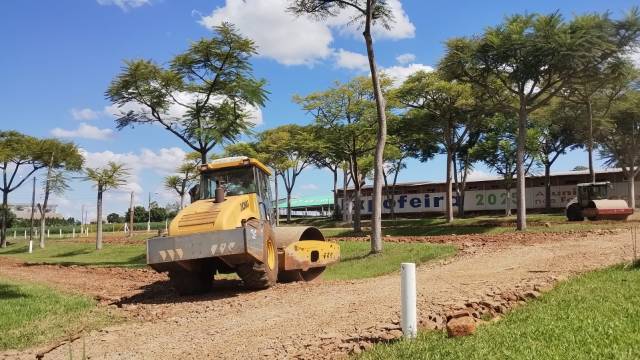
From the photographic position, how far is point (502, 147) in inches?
1801

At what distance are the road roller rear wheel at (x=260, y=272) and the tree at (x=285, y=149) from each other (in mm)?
28821

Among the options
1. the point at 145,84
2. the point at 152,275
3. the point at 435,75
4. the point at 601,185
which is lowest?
the point at 152,275

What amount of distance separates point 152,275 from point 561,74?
21.9 metres

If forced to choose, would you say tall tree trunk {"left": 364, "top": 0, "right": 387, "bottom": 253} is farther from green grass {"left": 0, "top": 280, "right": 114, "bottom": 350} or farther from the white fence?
the white fence

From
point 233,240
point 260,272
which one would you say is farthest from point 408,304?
point 260,272

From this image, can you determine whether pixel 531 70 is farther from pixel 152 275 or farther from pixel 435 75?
pixel 152 275

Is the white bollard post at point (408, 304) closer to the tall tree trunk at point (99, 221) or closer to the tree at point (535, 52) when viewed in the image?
the tree at point (535, 52)

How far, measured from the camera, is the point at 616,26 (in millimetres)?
29203

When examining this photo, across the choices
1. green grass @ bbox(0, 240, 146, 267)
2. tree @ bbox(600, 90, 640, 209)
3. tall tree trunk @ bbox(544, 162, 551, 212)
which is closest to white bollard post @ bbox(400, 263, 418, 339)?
green grass @ bbox(0, 240, 146, 267)

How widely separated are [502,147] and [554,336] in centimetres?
4141

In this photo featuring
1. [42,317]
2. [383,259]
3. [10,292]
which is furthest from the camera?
[383,259]

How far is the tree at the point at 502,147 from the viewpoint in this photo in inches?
1747

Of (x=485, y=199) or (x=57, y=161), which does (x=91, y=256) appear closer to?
(x=57, y=161)

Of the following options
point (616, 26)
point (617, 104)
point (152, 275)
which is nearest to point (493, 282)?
point (152, 275)
